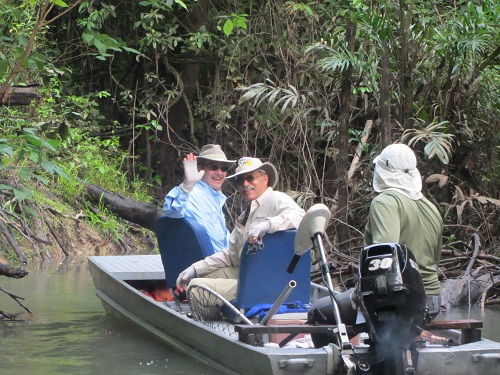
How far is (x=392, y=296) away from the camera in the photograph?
438 cm

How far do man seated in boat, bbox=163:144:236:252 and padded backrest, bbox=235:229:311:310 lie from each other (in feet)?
4.05

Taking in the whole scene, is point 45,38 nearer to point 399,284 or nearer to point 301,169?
point 301,169

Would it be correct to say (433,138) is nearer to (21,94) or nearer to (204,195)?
(204,195)

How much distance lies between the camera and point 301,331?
5.00 m

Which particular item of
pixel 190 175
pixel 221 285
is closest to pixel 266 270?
pixel 221 285

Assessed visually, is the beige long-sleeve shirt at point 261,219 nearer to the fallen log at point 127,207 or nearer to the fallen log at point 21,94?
the fallen log at point 21,94

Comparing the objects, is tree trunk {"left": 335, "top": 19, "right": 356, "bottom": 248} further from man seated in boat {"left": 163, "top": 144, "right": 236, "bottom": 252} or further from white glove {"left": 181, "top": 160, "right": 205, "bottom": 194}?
white glove {"left": 181, "top": 160, "right": 205, "bottom": 194}

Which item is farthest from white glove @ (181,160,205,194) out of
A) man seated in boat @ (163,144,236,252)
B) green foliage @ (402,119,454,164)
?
green foliage @ (402,119,454,164)

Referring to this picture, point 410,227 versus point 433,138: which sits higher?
point 433,138

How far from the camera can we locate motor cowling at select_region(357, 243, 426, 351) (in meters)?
4.39

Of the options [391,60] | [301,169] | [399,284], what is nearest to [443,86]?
[391,60]

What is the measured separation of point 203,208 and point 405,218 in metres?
2.74

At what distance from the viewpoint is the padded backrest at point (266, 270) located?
234 inches

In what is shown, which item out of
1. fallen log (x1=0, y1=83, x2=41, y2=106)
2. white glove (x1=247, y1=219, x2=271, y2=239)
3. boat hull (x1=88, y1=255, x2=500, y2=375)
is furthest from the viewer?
fallen log (x1=0, y1=83, x2=41, y2=106)
